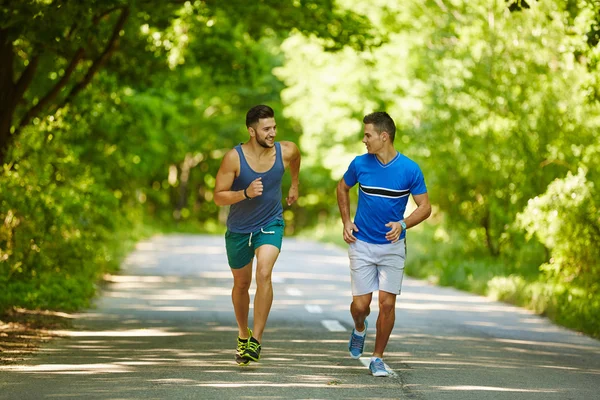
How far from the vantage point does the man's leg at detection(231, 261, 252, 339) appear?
33.7 feet

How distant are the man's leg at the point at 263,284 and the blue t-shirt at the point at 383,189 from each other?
0.84 m

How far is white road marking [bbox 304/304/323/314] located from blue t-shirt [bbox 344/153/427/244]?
628 centimetres

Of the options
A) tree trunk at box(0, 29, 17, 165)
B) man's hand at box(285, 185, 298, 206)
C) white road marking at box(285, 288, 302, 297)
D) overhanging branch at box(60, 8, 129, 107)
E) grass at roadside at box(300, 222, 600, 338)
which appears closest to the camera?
man's hand at box(285, 185, 298, 206)

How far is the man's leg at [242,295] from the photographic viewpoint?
404 inches

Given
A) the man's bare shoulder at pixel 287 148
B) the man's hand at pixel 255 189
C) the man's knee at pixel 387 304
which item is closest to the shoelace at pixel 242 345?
the man's knee at pixel 387 304

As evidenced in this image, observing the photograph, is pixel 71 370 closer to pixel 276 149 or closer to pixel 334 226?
pixel 276 149

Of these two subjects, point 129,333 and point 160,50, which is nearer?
point 129,333

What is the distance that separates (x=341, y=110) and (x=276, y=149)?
3547 centimetres

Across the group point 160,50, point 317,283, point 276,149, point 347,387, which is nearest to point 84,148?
point 160,50

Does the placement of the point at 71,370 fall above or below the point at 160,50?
below

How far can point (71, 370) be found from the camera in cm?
971

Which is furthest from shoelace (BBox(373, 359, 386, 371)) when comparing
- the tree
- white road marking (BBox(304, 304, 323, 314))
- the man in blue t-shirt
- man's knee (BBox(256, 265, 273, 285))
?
white road marking (BBox(304, 304, 323, 314))

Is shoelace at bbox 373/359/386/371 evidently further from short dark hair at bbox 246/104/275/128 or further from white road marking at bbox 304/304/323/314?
white road marking at bbox 304/304/323/314

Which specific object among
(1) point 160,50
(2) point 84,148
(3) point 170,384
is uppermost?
(1) point 160,50
